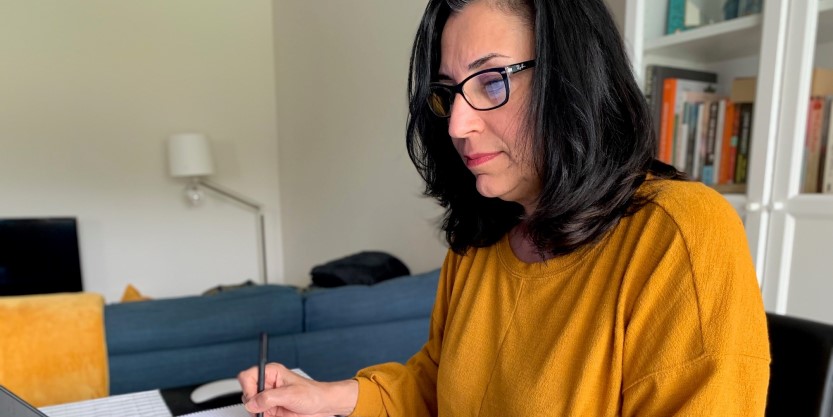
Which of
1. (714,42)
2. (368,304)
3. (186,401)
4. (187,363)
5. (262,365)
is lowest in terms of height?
(187,363)

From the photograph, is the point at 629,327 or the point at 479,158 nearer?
the point at 629,327

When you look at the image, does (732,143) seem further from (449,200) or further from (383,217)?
(383,217)

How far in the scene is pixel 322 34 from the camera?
3131 millimetres

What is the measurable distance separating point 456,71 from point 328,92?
8.38 ft

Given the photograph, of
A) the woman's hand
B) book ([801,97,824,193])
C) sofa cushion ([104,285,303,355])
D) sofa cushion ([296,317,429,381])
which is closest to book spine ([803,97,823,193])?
book ([801,97,824,193])

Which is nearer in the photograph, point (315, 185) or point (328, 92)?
point (328, 92)

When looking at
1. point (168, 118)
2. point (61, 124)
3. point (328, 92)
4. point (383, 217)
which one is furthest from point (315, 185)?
point (61, 124)

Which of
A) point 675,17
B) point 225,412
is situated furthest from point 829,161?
point 225,412

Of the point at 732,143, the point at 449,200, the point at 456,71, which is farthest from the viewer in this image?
the point at 732,143

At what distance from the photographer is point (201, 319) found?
4.91 ft

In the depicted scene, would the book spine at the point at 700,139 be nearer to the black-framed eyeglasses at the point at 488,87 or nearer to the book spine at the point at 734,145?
the book spine at the point at 734,145

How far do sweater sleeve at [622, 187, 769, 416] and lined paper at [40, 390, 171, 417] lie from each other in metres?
0.69

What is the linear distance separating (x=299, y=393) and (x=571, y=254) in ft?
1.46

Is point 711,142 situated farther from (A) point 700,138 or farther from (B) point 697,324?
(B) point 697,324
